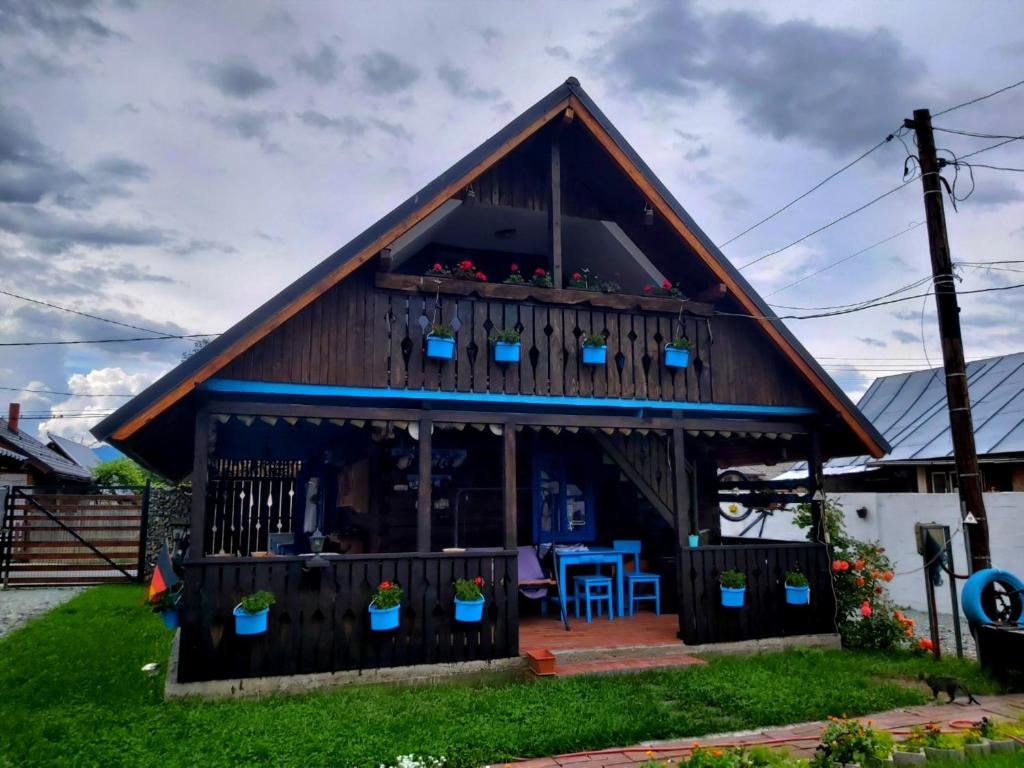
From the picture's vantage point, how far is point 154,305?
12.6 metres

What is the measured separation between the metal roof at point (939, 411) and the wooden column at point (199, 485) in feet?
44.5

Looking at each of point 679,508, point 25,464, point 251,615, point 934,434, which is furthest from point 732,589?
point 25,464

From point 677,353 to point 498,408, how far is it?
2233 millimetres

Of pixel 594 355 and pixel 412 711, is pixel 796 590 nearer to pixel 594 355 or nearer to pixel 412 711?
pixel 594 355

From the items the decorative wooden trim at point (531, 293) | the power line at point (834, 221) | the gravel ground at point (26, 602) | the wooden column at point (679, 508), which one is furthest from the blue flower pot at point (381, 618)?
the power line at point (834, 221)

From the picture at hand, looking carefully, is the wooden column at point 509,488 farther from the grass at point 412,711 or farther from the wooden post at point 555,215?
the wooden post at point 555,215

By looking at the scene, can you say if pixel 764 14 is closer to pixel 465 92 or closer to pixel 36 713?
pixel 465 92

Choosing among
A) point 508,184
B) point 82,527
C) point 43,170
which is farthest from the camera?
point 82,527

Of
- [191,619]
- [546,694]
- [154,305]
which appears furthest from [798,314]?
[154,305]

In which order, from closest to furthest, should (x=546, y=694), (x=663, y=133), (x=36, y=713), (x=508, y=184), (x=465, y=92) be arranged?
(x=36, y=713) → (x=546, y=694) → (x=508, y=184) → (x=465, y=92) → (x=663, y=133)

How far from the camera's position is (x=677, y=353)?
27.7 feet

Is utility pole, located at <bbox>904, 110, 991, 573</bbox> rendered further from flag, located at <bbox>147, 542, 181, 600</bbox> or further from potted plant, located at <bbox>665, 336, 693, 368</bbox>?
flag, located at <bbox>147, 542, 181, 600</bbox>

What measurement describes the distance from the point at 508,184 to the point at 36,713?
22.6 ft

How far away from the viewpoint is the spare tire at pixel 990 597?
23.8 feet
